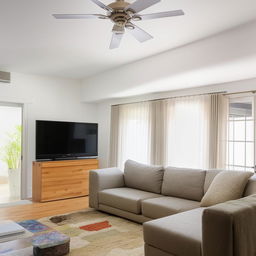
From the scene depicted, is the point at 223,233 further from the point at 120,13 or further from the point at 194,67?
the point at 194,67

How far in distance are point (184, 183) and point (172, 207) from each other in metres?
0.58

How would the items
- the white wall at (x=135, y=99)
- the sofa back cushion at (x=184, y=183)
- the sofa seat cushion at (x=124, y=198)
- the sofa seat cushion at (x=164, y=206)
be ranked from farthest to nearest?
Answer: the white wall at (x=135, y=99) < the sofa seat cushion at (x=124, y=198) < the sofa back cushion at (x=184, y=183) < the sofa seat cushion at (x=164, y=206)

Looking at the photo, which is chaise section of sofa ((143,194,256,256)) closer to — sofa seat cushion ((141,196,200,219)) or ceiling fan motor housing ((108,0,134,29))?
sofa seat cushion ((141,196,200,219))

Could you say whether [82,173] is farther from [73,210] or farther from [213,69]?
[213,69]

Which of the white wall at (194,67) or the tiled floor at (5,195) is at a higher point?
the white wall at (194,67)

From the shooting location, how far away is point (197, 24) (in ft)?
9.86

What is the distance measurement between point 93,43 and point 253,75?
223 centimetres

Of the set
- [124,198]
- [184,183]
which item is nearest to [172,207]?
[184,183]

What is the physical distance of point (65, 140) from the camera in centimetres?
574

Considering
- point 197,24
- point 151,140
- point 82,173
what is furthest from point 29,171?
point 197,24

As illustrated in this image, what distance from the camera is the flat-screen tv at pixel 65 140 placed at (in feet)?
17.9

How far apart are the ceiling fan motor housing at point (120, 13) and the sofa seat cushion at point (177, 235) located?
194 centimetres

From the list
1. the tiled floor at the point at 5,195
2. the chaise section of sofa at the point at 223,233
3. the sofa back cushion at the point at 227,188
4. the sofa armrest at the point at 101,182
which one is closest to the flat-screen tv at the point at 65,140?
the tiled floor at the point at 5,195

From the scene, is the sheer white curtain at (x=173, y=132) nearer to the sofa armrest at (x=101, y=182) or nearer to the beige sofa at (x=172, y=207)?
the beige sofa at (x=172, y=207)
